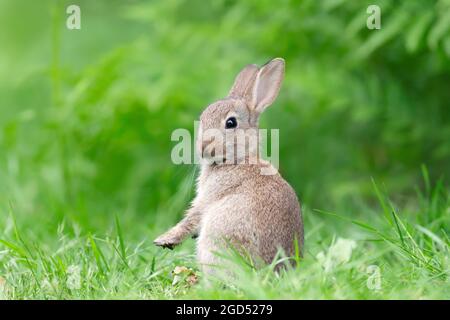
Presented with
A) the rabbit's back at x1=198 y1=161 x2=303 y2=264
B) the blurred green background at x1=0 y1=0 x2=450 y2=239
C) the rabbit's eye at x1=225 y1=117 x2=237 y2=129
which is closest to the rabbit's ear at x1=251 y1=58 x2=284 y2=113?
the rabbit's eye at x1=225 y1=117 x2=237 y2=129

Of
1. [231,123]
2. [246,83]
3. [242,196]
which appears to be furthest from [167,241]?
[246,83]

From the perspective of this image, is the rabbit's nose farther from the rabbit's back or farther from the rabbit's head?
the rabbit's back

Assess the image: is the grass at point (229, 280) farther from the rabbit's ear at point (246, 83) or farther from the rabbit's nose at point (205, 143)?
the rabbit's ear at point (246, 83)

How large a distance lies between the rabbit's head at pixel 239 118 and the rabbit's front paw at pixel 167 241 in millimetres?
530

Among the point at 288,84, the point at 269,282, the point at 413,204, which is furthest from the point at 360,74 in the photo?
the point at 269,282

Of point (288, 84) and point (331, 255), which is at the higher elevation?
point (288, 84)

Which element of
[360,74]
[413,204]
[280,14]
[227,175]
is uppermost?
[280,14]

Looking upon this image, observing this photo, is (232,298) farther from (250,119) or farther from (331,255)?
(250,119)

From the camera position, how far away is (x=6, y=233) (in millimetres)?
5586

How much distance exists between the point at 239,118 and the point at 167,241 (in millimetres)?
886

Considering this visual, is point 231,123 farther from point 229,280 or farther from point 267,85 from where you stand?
point 229,280

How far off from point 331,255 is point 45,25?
23.6 feet

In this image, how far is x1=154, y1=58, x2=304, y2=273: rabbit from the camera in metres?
4.67

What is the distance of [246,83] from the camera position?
542 cm
